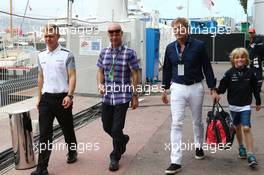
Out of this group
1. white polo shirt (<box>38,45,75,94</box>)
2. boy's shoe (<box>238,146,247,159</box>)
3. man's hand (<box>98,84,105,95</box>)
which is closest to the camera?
white polo shirt (<box>38,45,75,94</box>)

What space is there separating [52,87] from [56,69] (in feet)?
0.76

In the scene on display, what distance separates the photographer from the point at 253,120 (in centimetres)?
840

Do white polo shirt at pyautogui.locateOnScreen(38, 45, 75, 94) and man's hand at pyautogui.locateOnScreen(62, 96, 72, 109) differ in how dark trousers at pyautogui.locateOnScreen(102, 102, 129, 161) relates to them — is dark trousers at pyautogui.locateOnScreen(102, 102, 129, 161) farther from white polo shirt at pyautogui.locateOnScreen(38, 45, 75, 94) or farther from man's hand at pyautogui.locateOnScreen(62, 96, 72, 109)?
white polo shirt at pyautogui.locateOnScreen(38, 45, 75, 94)

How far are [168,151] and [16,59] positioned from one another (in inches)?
327

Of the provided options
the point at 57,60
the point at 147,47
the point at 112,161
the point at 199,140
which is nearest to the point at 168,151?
the point at 199,140

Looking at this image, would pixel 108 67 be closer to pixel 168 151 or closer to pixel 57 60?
pixel 57 60

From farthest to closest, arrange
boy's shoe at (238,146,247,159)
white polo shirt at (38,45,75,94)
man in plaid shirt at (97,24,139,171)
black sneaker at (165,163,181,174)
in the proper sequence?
boy's shoe at (238,146,247,159) < man in plaid shirt at (97,24,139,171) < white polo shirt at (38,45,75,94) < black sneaker at (165,163,181,174)

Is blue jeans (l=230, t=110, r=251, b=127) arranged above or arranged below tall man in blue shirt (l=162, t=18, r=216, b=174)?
below

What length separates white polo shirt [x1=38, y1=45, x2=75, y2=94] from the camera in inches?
211

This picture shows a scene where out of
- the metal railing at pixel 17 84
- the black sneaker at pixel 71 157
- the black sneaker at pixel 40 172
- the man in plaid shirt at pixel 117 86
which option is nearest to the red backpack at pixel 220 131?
the man in plaid shirt at pixel 117 86

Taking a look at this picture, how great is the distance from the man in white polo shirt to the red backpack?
183cm

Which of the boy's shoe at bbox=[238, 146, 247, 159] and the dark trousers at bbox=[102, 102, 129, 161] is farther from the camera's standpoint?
the boy's shoe at bbox=[238, 146, 247, 159]

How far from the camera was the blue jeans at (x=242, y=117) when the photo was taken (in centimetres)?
552

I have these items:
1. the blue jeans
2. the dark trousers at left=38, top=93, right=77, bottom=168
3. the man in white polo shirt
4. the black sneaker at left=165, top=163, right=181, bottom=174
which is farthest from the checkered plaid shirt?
the blue jeans
